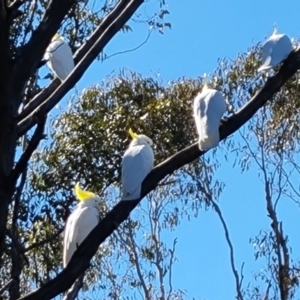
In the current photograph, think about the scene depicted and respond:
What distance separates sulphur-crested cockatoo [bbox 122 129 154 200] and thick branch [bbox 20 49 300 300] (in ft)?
0.63

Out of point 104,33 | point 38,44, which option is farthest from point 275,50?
point 38,44

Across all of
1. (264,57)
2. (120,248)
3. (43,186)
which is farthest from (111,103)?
(264,57)

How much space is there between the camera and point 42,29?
2434 millimetres

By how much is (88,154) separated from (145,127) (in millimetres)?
508

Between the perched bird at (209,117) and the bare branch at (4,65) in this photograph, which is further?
the perched bird at (209,117)

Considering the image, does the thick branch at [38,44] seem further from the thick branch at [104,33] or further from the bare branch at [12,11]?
the thick branch at [104,33]

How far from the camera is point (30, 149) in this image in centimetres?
223

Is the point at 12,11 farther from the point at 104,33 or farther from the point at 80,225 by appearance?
the point at 80,225

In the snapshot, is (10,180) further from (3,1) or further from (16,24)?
(16,24)

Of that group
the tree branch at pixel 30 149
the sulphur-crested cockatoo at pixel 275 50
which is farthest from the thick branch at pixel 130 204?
the sulphur-crested cockatoo at pixel 275 50

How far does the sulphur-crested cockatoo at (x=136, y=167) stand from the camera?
10.1 feet

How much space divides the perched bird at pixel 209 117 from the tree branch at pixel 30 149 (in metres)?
0.79

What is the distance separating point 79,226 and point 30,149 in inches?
73.9

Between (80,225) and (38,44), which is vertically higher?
(80,225)
